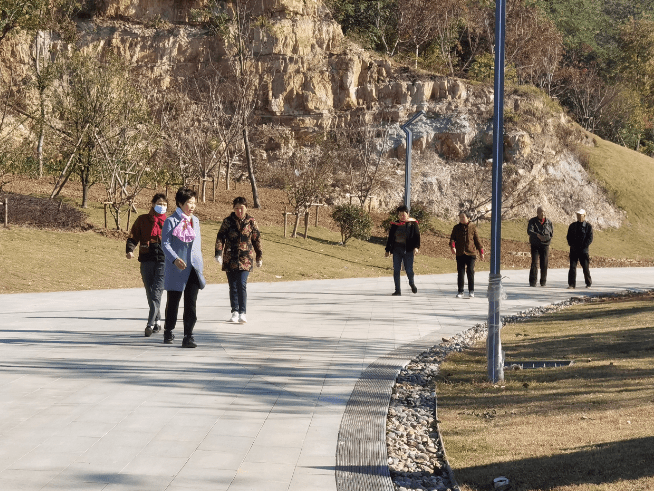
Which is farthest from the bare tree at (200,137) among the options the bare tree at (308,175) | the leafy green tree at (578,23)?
the leafy green tree at (578,23)

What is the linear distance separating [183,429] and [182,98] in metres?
40.1

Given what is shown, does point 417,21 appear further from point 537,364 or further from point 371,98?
point 537,364

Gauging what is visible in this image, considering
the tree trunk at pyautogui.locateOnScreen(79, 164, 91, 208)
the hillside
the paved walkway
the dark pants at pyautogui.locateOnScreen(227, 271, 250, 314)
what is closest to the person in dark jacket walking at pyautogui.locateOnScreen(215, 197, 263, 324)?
the dark pants at pyautogui.locateOnScreen(227, 271, 250, 314)

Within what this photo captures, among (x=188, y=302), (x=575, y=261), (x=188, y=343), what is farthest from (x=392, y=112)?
(x=188, y=343)

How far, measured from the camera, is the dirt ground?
101 ft

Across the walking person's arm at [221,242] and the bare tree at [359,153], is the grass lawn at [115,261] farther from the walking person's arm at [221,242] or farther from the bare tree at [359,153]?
the bare tree at [359,153]

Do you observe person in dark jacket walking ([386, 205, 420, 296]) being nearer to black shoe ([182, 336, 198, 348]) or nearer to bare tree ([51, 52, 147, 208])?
black shoe ([182, 336, 198, 348])

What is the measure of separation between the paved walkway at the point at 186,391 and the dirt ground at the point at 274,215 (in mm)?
17590

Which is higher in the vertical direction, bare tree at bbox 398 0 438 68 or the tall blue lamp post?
bare tree at bbox 398 0 438 68

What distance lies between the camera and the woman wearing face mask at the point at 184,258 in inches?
351

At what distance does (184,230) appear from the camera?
8938 millimetres

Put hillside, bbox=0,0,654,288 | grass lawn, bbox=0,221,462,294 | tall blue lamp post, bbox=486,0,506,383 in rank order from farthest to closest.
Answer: hillside, bbox=0,0,654,288 → grass lawn, bbox=0,221,462,294 → tall blue lamp post, bbox=486,0,506,383

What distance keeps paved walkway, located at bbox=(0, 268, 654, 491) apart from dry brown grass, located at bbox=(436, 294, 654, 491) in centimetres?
101

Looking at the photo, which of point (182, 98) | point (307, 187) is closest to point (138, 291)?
point (307, 187)
